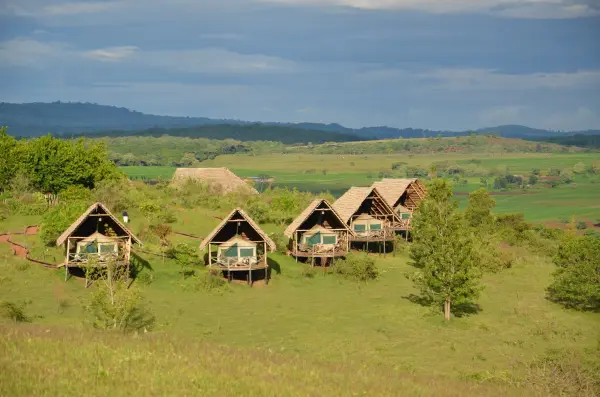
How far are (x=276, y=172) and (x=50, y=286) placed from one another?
164 m

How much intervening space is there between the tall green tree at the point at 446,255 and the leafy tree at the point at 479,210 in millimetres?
28378

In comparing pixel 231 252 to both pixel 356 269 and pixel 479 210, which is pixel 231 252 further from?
pixel 479 210

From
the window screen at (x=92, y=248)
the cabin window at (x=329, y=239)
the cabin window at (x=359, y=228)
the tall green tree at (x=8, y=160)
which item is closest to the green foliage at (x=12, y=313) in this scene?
the window screen at (x=92, y=248)

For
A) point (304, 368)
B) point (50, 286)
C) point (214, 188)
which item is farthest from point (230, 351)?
point (214, 188)

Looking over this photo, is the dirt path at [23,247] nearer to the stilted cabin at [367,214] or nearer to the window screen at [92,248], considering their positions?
the window screen at [92,248]

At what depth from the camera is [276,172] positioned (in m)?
198

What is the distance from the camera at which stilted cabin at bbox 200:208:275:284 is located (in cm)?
3891

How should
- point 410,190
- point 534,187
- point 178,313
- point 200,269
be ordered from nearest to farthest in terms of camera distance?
point 178,313 < point 200,269 < point 410,190 < point 534,187

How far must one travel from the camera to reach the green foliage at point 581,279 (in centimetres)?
3681

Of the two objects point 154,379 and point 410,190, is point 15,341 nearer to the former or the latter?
point 154,379

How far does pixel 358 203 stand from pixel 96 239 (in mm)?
20301

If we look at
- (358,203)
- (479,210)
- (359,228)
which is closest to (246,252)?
(358,203)

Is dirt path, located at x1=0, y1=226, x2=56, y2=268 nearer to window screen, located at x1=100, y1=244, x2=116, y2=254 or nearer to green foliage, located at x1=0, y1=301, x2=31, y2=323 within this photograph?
window screen, located at x1=100, y1=244, x2=116, y2=254

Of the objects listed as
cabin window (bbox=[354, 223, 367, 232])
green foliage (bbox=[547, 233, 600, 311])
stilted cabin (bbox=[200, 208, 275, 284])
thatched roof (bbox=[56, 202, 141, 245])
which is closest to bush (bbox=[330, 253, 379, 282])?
stilted cabin (bbox=[200, 208, 275, 284])
